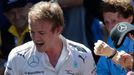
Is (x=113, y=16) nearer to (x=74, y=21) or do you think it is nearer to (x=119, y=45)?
(x=74, y=21)

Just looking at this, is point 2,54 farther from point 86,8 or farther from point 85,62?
point 85,62

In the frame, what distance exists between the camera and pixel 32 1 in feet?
15.3

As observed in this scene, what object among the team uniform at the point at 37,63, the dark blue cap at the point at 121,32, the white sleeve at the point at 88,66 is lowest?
the white sleeve at the point at 88,66

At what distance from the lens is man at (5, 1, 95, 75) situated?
2.86m

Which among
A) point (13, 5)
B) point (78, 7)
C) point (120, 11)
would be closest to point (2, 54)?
point (13, 5)

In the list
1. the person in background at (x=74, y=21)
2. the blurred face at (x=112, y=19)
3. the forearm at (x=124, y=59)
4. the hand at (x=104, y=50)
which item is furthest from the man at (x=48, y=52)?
the person in background at (x=74, y=21)

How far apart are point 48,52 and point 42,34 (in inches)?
9.6

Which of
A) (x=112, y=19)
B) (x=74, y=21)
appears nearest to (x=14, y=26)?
(x=74, y=21)

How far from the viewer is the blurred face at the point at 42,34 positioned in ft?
9.28

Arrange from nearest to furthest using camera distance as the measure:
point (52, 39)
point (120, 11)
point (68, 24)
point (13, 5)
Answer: point (52, 39) → point (120, 11) → point (68, 24) → point (13, 5)

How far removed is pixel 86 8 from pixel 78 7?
0.09 meters

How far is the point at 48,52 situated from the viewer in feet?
10.1

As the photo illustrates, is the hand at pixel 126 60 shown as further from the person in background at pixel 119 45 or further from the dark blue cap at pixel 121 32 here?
the dark blue cap at pixel 121 32

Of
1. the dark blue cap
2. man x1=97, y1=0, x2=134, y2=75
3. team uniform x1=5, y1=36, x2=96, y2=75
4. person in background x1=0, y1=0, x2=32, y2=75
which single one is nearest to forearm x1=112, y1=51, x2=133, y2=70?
the dark blue cap
